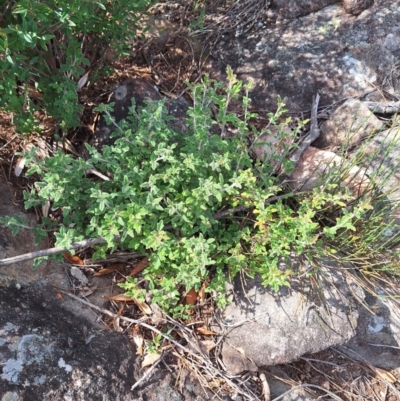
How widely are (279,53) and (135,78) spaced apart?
121cm

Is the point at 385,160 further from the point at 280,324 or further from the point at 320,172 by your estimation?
the point at 280,324

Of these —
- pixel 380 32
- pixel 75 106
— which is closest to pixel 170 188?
pixel 75 106

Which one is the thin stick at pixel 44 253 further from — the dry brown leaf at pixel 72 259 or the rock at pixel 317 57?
the rock at pixel 317 57

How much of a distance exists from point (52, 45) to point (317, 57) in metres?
2.05

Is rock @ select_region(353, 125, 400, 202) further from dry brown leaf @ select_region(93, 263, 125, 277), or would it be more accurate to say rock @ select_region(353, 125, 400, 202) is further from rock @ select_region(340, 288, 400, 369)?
dry brown leaf @ select_region(93, 263, 125, 277)

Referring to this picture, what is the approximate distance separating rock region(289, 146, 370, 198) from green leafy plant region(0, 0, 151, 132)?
1437 millimetres

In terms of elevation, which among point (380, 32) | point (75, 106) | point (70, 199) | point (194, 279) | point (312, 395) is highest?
point (380, 32)

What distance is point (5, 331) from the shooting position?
2.21 m

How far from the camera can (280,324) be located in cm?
267

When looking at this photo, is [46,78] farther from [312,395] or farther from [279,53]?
[312,395]

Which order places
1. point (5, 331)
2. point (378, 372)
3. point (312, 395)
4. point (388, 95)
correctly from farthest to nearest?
1. point (388, 95)
2. point (378, 372)
3. point (312, 395)
4. point (5, 331)

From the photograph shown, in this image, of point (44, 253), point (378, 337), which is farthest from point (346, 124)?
point (44, 253)

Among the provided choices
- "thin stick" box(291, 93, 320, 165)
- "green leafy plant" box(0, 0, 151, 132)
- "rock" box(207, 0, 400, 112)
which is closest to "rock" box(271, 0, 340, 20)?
"rock" box(207, 0, 400, 112)

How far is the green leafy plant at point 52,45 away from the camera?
6.71ft
